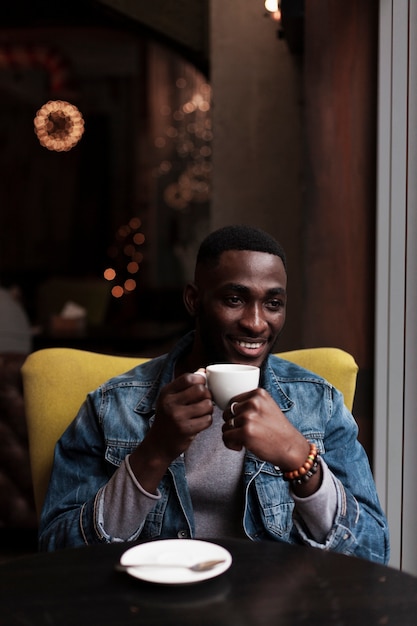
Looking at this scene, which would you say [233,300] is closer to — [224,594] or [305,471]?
[305,471]

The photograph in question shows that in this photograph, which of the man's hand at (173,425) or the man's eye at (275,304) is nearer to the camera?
the man's hand at (173,425)

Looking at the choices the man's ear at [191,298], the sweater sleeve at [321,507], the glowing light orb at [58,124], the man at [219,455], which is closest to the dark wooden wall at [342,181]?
the man at [219,455]

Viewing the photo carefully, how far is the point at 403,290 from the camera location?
7.47ft

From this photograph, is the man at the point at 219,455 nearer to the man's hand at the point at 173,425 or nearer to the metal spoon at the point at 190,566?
the man's hand at the point at 173,425

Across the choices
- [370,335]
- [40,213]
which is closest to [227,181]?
[370,335]

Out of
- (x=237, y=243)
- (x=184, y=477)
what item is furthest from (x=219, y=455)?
(x=237, y=243)

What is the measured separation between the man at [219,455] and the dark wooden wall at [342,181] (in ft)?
2.55

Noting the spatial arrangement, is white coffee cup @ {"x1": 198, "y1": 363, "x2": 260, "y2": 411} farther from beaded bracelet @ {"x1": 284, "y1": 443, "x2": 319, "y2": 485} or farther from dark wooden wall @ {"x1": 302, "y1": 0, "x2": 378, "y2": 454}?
dark wooden wall @ {"x1": 302, "y1": 0, "x2": 378, "y2": 454}

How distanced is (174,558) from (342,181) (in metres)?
1.60

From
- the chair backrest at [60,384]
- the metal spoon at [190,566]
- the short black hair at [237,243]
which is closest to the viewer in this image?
the metal spoon at [190,566]

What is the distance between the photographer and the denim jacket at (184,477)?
1441 mm

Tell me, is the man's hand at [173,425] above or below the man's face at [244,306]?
below

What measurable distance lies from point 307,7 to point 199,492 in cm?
167

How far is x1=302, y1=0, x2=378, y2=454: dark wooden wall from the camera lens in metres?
2.39
